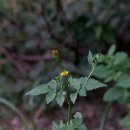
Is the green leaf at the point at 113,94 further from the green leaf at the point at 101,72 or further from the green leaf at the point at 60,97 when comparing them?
the green leaf at the point at 60,97

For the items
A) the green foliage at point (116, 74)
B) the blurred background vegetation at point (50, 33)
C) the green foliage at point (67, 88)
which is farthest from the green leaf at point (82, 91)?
the blurred background vegetation at point (50, 33)

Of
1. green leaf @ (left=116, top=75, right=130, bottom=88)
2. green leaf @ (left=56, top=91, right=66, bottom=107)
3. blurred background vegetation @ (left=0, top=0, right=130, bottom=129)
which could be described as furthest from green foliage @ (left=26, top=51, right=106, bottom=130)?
blurred background vegetation @ (left=0, top=0, right=130, bottom=129)

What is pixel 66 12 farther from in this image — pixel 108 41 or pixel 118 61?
pixel 118 61

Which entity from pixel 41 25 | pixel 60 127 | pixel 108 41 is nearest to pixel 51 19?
pixel 41 25

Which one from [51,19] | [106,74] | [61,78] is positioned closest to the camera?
[61,78]

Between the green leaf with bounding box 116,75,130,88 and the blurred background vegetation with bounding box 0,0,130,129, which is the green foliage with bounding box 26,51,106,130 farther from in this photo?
the blurred background vegetation with bounding box 0,0,130,129
